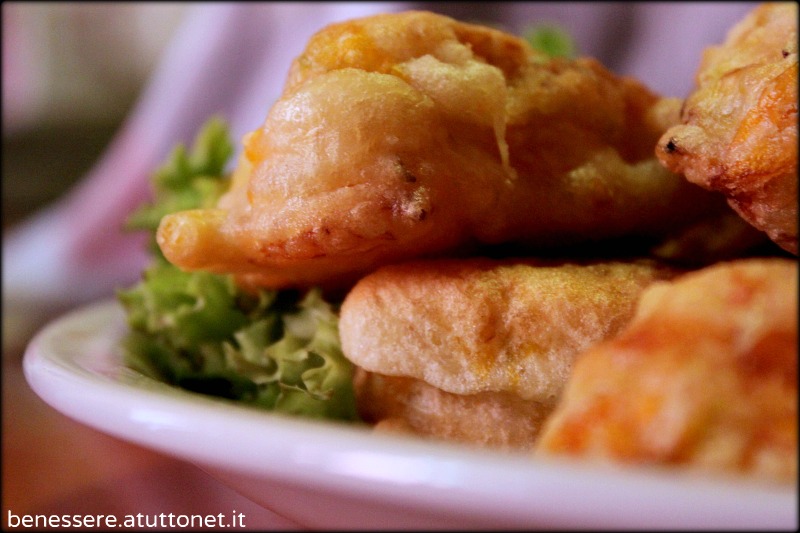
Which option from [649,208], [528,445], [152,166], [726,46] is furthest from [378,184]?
[152,166]

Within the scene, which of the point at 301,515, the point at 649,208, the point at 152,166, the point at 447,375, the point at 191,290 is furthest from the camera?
the point at 152,166

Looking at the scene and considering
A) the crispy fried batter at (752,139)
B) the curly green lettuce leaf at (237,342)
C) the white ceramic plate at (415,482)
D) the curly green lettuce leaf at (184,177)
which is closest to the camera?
the white ceramic plate at (415,482)

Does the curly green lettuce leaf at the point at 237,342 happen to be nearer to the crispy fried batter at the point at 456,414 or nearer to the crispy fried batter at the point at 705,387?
the crispy fried batter at the point at 456,414

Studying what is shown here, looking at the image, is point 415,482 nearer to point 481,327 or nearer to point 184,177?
point 481,327

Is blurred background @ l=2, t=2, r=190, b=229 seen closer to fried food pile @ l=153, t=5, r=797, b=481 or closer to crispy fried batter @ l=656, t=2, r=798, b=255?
fried food pile @ l=153, t=5, r=797, b=481

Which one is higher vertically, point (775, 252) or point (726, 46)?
point (726, 46)

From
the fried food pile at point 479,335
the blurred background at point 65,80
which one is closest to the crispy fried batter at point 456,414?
the fried food pile at point 479,335

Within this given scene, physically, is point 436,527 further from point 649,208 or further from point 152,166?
point 152,166
